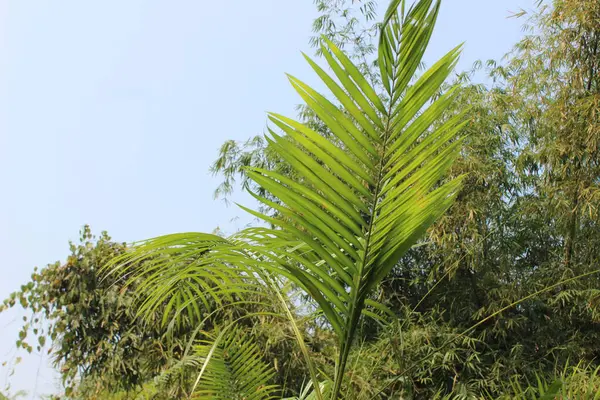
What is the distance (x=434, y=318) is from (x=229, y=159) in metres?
3.00

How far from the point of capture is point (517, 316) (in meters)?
5.61

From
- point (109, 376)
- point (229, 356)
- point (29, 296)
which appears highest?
point (29, 296)

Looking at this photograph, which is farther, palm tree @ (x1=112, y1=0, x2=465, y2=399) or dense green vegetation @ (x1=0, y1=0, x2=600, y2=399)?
dense green vegetation @ (x1=0, y1=0, x2=600, y2=399)

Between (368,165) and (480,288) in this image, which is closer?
(368,165)

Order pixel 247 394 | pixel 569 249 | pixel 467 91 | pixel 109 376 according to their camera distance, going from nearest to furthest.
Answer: pixel 247 394 < pixel 109 376 < pixel 569 249 < pixel 467 91

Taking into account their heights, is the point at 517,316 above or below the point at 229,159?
below

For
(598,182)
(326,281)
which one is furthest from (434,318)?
(326,281)

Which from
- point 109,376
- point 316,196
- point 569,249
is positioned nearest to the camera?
point 316,196

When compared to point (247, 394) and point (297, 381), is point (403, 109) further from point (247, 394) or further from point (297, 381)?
point (297, 381)

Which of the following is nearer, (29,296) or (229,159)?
(29,296)

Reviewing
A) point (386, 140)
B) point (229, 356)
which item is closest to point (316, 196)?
point (386, 140)

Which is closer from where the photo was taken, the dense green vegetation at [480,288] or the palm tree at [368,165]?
the palm tree at [368,165]

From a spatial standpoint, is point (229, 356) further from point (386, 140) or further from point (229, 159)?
point (229, 159)

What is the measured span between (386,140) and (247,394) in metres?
0.93
